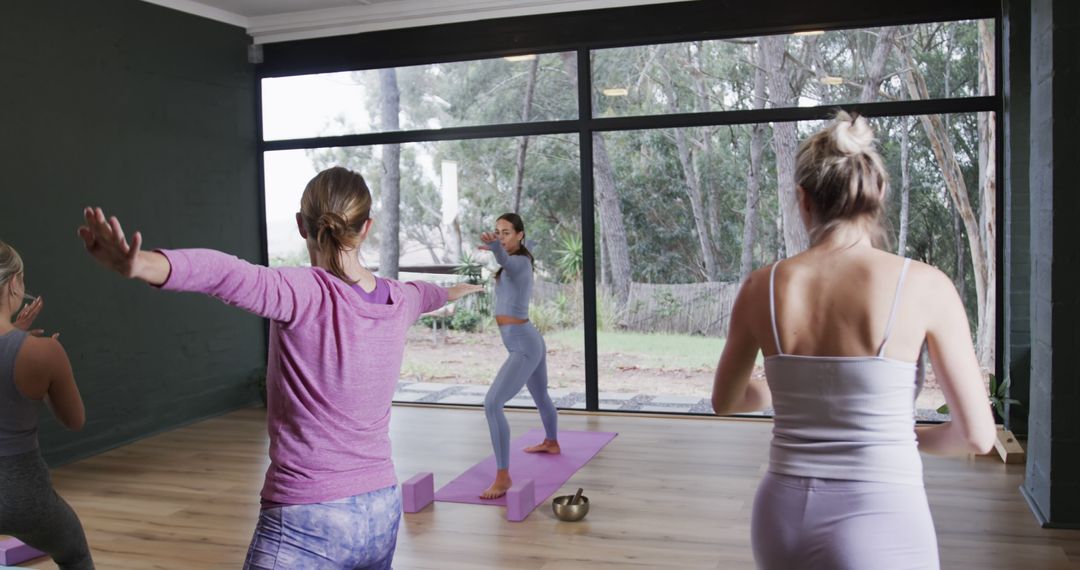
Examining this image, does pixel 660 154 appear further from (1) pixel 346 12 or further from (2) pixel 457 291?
(2) pixel 457 291

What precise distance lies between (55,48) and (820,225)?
5.03 metres

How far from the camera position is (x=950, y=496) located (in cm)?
409

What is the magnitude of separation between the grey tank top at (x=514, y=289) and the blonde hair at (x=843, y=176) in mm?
3173

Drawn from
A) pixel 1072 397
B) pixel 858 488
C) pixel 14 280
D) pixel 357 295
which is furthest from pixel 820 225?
pixel 1072 397

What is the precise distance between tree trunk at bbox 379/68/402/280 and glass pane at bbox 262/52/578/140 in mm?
12

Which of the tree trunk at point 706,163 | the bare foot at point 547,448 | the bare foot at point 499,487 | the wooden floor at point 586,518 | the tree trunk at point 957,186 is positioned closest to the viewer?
the wooden floor at point 586,518

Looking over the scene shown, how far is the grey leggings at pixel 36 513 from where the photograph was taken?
2303 millimetres

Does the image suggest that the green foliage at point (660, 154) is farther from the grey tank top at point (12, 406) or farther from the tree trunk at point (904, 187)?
the grey tank top at point (12, 406)

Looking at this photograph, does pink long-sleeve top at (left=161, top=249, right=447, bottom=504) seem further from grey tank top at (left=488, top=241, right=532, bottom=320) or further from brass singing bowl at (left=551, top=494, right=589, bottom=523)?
grey tank top at (left=488, top=241, right=532, bottom=320)

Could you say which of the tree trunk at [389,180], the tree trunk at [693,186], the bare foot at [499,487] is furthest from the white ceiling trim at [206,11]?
the bare foot at [499,487]

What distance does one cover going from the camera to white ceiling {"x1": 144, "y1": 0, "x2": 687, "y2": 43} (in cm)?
591

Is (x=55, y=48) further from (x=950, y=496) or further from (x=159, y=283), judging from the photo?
(x=950, y=496)

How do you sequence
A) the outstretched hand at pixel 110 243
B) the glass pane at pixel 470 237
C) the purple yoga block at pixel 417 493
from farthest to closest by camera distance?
the glass pane at pixel 470 237 < the purple yoga block at pixel 417 493 < the outstretched hand at pixel 110 243

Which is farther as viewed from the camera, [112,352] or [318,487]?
[112,352]
